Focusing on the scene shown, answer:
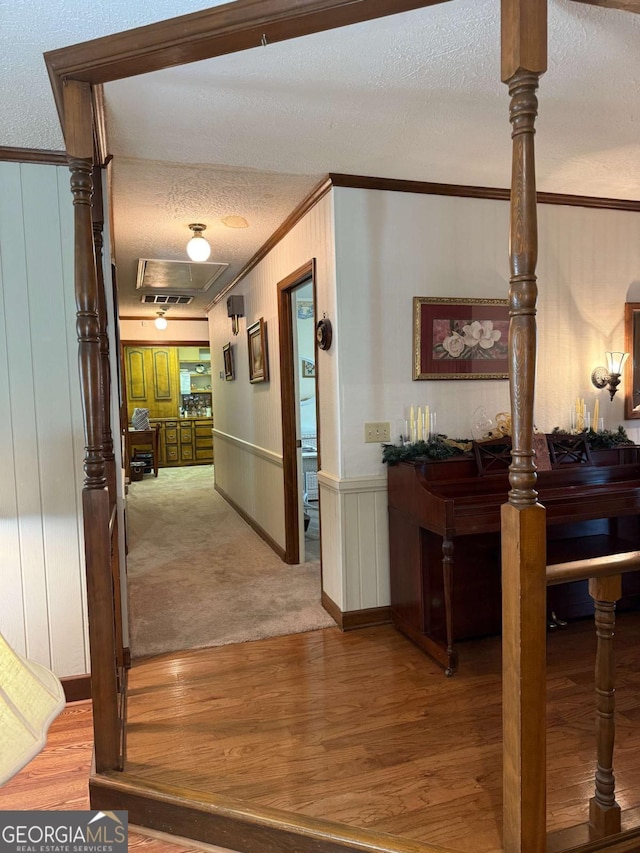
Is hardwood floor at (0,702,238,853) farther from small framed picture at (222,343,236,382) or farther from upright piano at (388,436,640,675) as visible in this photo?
small framed picture at (222,343,236,382)

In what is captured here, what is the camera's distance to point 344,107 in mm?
2281

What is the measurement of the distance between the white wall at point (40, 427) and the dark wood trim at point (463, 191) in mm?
1427

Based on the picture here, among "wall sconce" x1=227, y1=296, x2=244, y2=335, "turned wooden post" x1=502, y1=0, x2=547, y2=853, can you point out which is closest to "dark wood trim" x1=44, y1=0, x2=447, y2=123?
"turned wooden post" x1=502, y1=0, x2=547, y2=853

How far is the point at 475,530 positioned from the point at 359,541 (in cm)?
78

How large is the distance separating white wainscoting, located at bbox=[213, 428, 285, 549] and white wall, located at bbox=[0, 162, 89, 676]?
6.13 feet

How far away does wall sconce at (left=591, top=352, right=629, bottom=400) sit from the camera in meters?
3.45

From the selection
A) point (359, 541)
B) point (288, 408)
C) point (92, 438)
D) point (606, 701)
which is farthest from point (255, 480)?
point (606, 701)

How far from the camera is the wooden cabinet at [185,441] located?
10.1 metres

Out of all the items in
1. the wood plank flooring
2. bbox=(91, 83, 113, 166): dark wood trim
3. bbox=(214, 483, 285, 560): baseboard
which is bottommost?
the wood plank flooring

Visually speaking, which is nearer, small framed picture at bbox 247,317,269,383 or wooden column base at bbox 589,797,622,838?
wooden column base at bbox 589,797,622,838

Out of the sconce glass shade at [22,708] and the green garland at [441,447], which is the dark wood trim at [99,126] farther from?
the green garland at [441,447]

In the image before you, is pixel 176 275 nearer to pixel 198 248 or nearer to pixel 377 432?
pixel 198 248

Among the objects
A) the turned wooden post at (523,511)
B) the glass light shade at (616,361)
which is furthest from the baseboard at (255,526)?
the turned wooden post at (523,511)

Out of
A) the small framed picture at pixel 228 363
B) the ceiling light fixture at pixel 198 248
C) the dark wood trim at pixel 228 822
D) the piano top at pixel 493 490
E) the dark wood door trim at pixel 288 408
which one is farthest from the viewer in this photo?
A: the small framed picture at pixel 228 363
